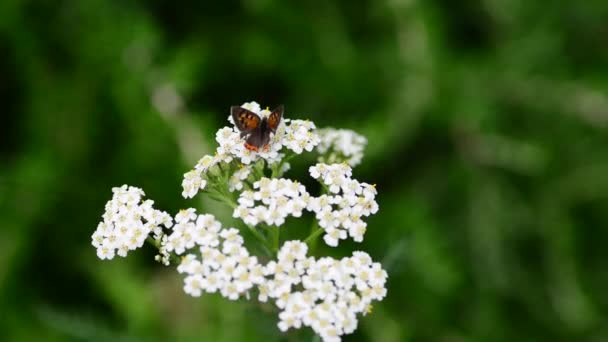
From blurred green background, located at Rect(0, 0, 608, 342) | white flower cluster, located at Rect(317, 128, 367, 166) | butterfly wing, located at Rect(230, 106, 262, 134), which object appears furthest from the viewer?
blurred green background, located at Rect(0, 0, 608, 342)

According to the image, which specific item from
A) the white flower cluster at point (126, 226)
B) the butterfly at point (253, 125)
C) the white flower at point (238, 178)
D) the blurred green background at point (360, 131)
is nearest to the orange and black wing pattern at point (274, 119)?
the butterfly at point (253, 125)

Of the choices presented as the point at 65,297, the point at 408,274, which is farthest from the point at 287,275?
the point at 65,297

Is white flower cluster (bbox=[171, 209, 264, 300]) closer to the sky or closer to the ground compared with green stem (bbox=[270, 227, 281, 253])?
closer to the ground

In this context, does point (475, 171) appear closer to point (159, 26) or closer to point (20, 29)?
point (159, 26)

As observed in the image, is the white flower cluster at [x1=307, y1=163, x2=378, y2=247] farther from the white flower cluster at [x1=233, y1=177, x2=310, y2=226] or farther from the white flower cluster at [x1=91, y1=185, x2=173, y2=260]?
the white flower cluster at [x1=91, y1=185, x2=173, y2=260]

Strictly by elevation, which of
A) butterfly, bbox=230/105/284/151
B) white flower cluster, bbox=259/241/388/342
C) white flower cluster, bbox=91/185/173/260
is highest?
butterfly, bbox=230/105/284/151

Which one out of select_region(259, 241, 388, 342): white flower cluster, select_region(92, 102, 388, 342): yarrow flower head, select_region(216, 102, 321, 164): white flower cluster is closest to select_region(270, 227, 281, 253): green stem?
select_region(92, 102, 388, 342): yarrow flower head

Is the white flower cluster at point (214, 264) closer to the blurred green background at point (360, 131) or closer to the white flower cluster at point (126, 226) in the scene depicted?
the white flower cluster at point (126, 226)

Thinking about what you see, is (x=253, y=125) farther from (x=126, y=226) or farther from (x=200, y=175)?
(x=126, y=226)
